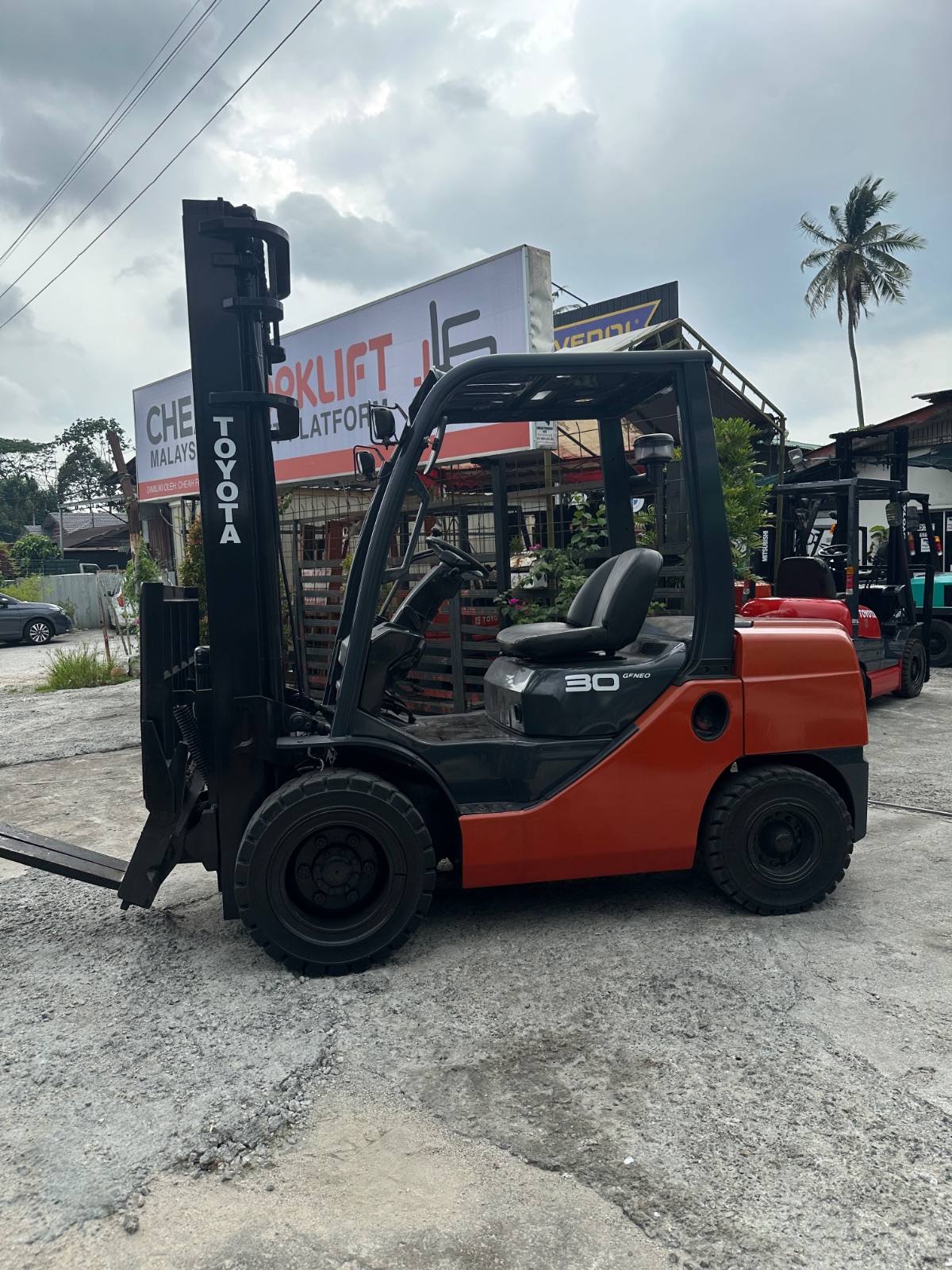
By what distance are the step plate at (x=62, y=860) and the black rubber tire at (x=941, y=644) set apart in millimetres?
12111

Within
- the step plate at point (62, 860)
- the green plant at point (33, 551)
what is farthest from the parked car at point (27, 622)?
the step plate at point (62, 860)

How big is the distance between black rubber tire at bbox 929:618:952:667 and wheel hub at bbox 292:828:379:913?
38.0 ft

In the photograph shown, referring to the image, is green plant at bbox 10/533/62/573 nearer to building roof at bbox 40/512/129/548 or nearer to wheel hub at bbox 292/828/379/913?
building roof at bbox 40/512/129/548

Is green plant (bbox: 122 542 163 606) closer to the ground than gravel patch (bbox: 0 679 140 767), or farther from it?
farther from it

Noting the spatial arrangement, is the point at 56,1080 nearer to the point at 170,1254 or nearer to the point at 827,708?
the point at 170,1254

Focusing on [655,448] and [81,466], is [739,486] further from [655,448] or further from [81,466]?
[81,466]

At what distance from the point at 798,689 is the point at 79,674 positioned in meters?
12.3

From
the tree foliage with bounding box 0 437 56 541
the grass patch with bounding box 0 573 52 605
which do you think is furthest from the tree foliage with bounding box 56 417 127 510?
the grass patch with bounding box 0 573 52 605

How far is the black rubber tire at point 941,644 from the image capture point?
42.7 feet

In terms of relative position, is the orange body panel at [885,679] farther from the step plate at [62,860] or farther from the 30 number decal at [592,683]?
the step plate at [62,860]

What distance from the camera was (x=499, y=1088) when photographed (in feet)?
9.50

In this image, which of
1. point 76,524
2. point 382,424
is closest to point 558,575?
point 382,424

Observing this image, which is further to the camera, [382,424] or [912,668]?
[912,668]

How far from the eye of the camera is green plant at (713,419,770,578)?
9680 millimetres
